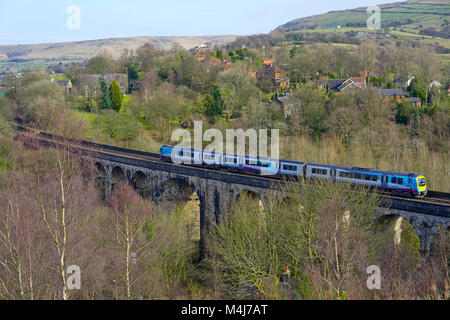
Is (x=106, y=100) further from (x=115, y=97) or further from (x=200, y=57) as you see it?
(x=200, y=57)

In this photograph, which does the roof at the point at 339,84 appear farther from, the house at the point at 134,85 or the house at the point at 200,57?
the house at the point at 134,85

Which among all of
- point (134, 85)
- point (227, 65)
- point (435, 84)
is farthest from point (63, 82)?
point (435, 84)

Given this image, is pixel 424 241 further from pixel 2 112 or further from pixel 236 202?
pixel 2 112

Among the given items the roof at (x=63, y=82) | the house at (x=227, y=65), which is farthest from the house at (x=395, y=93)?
the roof at (x=63, y=82)

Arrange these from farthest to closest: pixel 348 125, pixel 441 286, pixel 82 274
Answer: pixel 348 125, pixel 82 274, pixel 441 286

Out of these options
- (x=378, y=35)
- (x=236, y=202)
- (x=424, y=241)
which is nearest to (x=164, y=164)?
(x=236, y=202)
